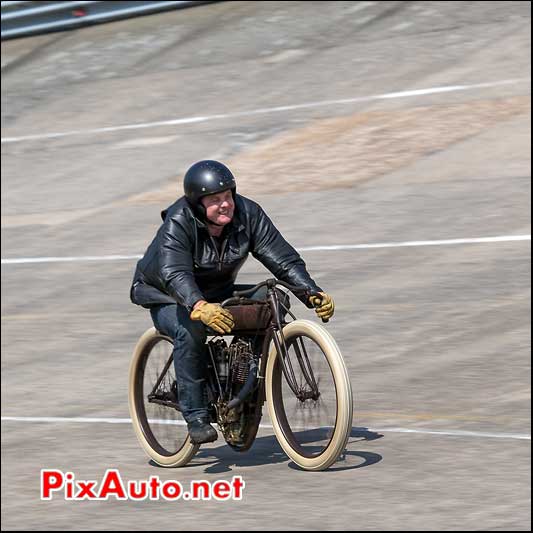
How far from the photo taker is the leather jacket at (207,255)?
7.48m

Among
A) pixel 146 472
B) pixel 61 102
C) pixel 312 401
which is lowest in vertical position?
pixel 61 102

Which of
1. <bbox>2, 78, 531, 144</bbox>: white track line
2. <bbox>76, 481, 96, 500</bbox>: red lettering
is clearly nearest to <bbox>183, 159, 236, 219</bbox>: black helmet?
<bbox>76, 481, 96, 500</bbox>: red lettering

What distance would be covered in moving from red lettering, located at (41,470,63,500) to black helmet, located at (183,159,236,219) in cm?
181

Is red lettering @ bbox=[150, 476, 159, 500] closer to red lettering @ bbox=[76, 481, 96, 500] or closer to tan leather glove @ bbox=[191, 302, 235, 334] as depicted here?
red lettering @ bbox=[76, 481, 96, 500]

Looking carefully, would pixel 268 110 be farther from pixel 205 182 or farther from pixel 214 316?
pixel 214 316

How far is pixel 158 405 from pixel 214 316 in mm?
1426

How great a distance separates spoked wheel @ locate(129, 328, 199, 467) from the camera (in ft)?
26.8

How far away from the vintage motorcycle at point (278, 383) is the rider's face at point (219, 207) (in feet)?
1.45

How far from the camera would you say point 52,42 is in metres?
29.2

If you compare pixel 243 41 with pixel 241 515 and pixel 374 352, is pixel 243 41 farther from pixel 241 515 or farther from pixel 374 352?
pixel 241 515

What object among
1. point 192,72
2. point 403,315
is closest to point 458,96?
point 192,72

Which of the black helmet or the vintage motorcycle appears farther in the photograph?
the black helmet

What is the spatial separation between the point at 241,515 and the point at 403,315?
588 cm

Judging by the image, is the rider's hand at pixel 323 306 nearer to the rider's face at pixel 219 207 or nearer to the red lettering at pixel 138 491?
the rider's face at pixel 219 207
